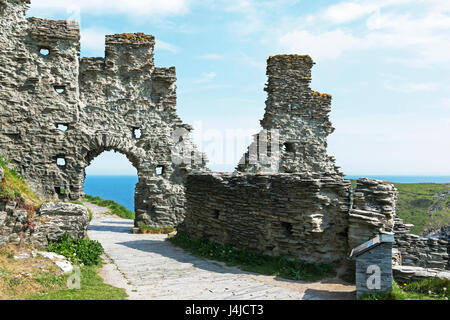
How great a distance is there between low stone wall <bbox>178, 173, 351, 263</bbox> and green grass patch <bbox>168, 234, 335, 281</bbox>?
0.73 ft

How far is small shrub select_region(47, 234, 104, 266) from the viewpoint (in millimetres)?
9164

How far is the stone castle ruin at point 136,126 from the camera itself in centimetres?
1341

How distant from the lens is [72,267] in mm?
8422

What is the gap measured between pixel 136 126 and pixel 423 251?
12.7 metres

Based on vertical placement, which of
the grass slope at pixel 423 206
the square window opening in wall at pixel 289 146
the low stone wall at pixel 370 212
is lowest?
the grass slope at pixel 423 206

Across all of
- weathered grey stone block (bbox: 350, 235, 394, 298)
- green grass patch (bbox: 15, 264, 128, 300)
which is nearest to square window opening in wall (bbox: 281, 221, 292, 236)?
weathered grey stone block (bbox: 350, 235, 394, 298)

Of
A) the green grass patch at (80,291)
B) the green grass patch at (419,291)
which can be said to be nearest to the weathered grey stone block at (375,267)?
the green grass patch at (419,291)

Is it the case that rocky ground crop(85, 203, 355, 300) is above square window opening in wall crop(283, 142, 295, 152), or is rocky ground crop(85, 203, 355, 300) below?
below

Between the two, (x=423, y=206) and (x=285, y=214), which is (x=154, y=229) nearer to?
(x=285, y=214)

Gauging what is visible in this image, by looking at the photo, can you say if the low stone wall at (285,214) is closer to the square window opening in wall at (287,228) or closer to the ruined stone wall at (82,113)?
the square window opening in wall at (287,228)

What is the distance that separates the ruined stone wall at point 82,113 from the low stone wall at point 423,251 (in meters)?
8.95

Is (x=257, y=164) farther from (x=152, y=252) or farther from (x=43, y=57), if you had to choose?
(x=43, y=57)

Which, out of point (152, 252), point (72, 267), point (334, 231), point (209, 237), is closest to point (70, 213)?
point (72, 267)

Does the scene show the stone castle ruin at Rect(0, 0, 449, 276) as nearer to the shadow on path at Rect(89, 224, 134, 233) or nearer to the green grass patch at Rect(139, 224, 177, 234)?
the green grass patch at Rect(139, 224, 177, 234)
